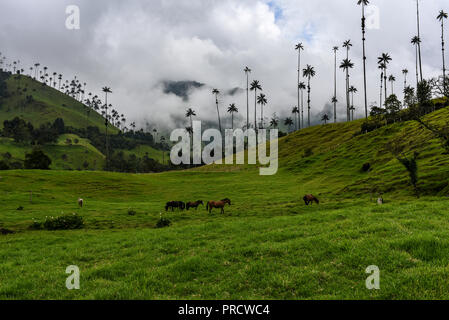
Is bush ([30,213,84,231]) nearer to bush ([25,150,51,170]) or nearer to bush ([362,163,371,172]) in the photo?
bush ([362,163,371,172])

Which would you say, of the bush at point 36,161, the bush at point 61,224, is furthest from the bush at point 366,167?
the bush at point 36,161

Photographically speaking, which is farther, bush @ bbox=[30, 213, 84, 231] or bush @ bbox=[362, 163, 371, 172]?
bush @ bbox=[362, 163, 371, 172]

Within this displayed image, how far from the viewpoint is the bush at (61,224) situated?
25.6 metres

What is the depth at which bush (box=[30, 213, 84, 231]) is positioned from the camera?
25.6 meters

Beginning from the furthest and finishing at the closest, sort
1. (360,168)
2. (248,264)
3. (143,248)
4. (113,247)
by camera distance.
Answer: (360,168) → (113,247) → (143,248) → (248,264)

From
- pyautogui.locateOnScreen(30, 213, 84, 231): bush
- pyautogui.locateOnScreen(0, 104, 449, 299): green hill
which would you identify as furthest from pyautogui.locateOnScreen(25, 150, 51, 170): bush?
pyautogui.locateOnScreen(0, 104, 449, 299): green hill

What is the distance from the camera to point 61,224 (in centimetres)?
2573

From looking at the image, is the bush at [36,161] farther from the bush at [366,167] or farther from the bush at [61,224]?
the bush at [366,167]

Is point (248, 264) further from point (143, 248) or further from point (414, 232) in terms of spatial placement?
point (414, 232)

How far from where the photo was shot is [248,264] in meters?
10.3

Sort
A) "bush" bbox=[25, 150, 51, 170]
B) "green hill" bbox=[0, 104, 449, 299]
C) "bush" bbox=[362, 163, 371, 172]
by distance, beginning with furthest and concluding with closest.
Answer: "bush" bbox=[25, 150, 51, 170], "bush" bbox=[362, 163, 371, 172], "green hill" bbox=[0, 104, 449, 299]
